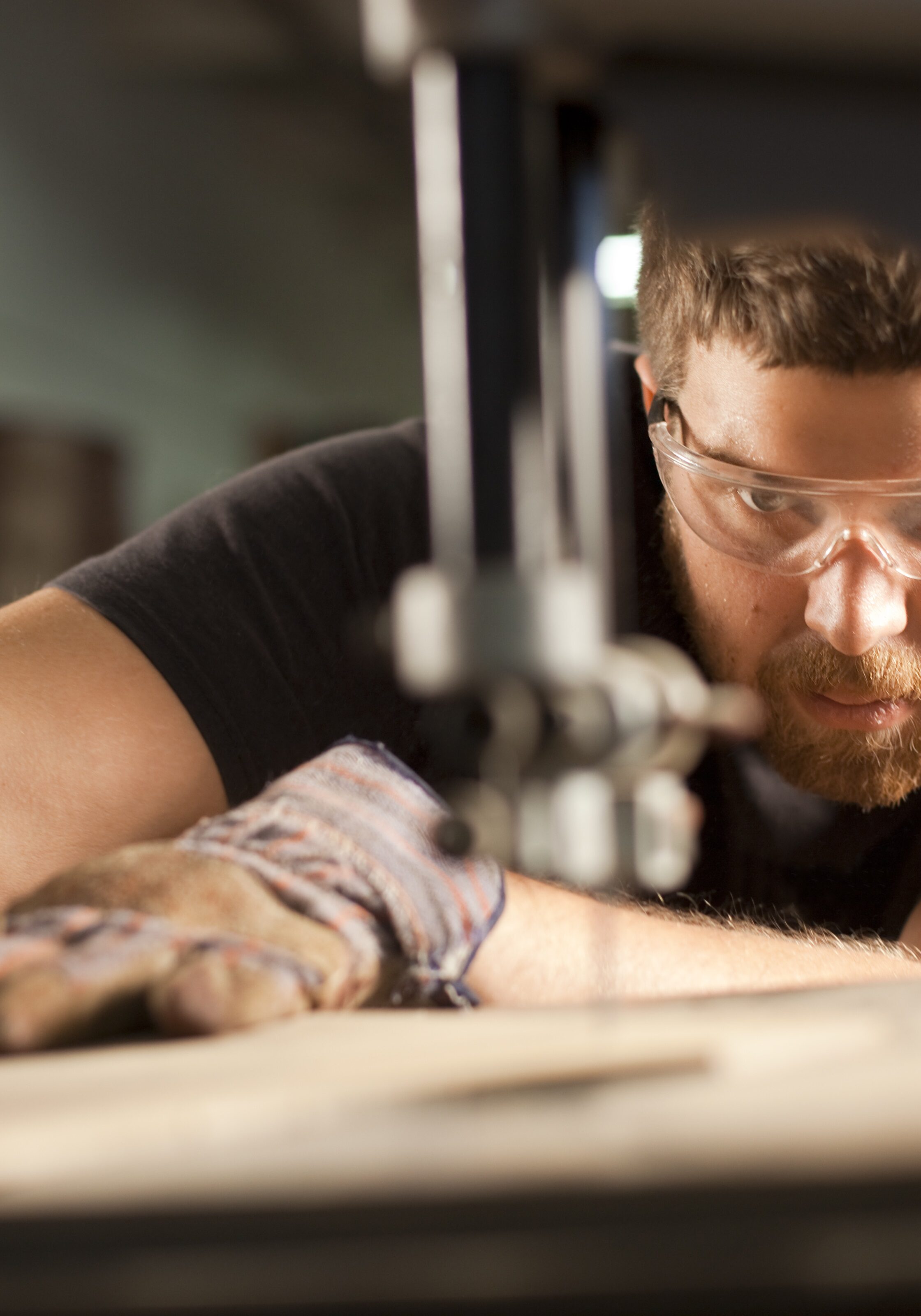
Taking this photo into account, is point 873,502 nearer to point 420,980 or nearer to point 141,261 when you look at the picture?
point 420,980

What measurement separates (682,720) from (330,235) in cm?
28

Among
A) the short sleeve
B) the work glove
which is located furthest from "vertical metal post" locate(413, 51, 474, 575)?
the short sleeve

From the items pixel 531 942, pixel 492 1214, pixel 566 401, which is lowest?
pixel 531 942

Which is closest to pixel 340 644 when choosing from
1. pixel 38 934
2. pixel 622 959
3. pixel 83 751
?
pixel 83 751

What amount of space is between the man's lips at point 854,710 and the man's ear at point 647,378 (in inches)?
8.0

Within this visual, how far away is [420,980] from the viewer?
519 mm

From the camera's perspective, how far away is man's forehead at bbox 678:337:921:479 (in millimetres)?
619

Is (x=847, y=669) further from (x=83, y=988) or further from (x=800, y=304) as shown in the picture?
(x=83, y=988)

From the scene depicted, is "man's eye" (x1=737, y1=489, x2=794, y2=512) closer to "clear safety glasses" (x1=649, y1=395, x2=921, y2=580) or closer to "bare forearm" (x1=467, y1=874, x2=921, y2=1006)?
"clear safety glasses" (x1=649, y1=395, x2=921, y2=580)

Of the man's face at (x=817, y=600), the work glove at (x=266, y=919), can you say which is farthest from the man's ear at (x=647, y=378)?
the work glove at (x=266, y=919)

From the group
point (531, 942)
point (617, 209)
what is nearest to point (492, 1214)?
point (617, 209)

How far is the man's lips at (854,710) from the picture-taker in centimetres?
73

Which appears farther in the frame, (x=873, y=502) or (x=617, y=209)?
(x=873, y=502)

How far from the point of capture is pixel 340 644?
2.84 ft
